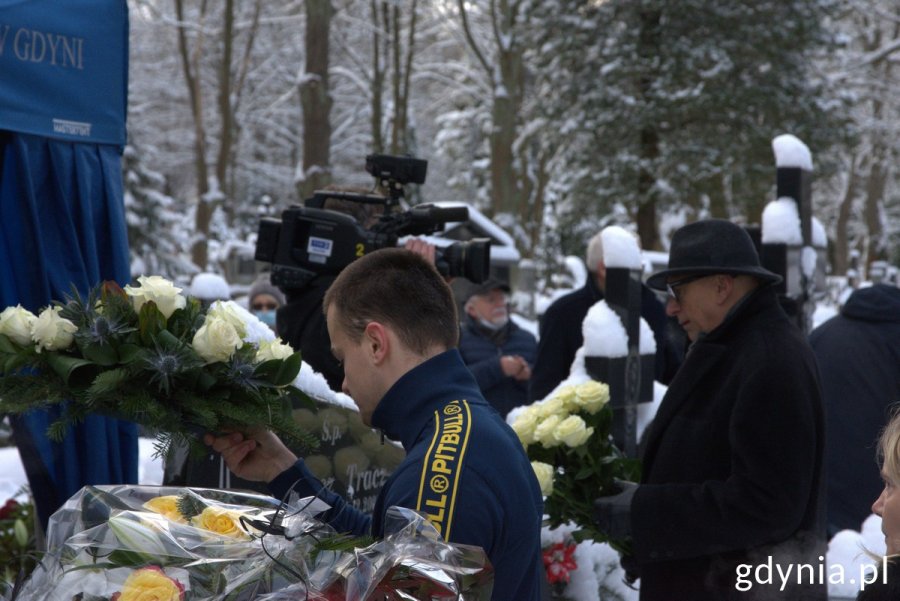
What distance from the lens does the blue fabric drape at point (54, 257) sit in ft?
11.4

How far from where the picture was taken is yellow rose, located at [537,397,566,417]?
3809 mm

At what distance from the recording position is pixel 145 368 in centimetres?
233

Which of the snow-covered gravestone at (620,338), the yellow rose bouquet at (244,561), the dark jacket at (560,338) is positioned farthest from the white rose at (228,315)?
the dark jacket at (560,338)

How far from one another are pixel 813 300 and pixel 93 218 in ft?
15.2

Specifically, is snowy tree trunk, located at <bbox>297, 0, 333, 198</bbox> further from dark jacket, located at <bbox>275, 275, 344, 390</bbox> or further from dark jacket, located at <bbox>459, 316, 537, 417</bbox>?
dark jacket, located at <bbox>275, 275, 344, 390</bbox>

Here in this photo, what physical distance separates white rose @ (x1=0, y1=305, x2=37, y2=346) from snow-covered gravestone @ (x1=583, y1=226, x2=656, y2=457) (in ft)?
9.62

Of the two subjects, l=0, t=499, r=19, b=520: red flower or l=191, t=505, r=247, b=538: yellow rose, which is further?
l=0, t=499, r=19, b=520: red flower

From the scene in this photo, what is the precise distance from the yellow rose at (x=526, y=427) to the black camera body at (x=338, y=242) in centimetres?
54

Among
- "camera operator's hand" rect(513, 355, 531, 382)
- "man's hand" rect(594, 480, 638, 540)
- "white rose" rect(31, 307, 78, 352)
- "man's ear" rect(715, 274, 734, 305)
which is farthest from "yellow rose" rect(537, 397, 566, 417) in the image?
"camera operator's hand" rect(513, 355, 531, 382)

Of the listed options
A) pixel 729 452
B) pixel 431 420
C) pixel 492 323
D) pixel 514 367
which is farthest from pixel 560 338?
pixel 431 420

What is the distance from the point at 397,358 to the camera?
2.19m

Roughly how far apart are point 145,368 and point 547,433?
1.73m

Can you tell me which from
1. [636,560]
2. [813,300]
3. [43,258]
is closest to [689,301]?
[636,560]

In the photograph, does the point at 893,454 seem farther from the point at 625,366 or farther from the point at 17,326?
the point at 625,366
